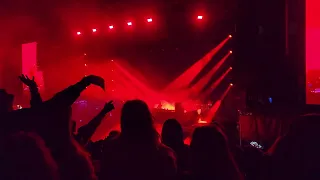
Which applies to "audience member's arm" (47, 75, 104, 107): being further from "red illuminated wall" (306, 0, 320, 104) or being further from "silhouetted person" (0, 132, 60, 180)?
"red illuminated wall" (306, 0, 320, 104)

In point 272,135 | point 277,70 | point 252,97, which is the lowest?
point 272,135

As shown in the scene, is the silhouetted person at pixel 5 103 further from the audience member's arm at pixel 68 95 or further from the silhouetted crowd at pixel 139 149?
the audience member's arm at pixel 68 95

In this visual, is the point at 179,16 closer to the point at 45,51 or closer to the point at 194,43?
the point at 194,43

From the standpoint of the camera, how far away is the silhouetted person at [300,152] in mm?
1824

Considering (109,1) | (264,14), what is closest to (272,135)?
(264,14)

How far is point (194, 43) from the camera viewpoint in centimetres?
1090

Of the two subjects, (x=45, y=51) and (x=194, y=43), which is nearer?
(x=194, y=43)

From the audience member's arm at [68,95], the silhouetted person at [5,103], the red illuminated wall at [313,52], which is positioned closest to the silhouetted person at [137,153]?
the audience member's arm at [68,95]

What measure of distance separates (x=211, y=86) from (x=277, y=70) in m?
6.01

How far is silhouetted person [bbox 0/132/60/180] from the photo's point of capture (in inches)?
59.2

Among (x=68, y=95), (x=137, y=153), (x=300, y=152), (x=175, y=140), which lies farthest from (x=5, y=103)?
(x=300, y=152)

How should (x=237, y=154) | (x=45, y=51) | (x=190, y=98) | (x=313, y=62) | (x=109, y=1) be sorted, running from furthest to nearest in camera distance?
(x=190, y=98)
(x=45, y=51)
(x=109, y=1)
(x=313, y=62)
(x=237, y=154)

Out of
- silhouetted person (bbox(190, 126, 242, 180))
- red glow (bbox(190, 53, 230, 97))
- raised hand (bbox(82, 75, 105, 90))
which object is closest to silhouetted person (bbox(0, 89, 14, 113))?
raised hand (bbox(82, 75, 105, 90))

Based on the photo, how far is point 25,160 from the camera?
153 centimetres
